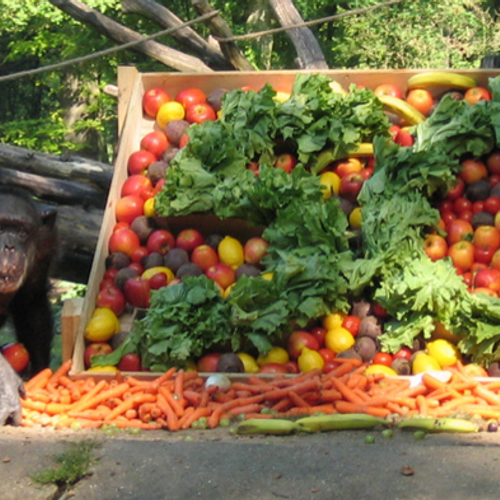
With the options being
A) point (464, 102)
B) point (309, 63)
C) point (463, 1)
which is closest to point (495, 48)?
point (463, 1)

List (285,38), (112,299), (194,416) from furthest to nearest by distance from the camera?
(285,38) < (112,299) < (194,416)

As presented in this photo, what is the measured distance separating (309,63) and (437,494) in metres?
7.22

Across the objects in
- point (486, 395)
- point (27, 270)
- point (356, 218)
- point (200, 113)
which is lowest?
point (486, 395)

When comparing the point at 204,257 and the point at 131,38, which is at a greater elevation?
the point at 131,38

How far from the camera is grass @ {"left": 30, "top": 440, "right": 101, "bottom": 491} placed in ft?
11.5

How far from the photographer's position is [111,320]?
5695 mm

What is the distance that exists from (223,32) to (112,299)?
14.8 ft

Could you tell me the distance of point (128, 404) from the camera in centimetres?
496

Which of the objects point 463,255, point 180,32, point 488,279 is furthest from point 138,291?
point 180,32

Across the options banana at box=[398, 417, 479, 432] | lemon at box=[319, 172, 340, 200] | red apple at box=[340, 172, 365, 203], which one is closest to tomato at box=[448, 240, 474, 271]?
red apple at box=[340, 172, 365, 203]

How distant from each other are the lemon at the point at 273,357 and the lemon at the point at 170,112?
225cm

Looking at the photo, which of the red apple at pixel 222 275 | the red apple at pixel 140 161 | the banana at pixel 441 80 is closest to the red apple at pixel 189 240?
the red apple at pixel 222 275

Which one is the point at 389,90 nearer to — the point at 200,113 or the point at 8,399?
the point at 200,113

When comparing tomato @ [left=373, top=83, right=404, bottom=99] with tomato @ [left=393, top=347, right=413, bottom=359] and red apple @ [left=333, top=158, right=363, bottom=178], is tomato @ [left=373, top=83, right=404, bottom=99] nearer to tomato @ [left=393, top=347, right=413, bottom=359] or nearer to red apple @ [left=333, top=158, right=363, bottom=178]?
red apple @ [left=333, top=158, right=363, bottom=178]
